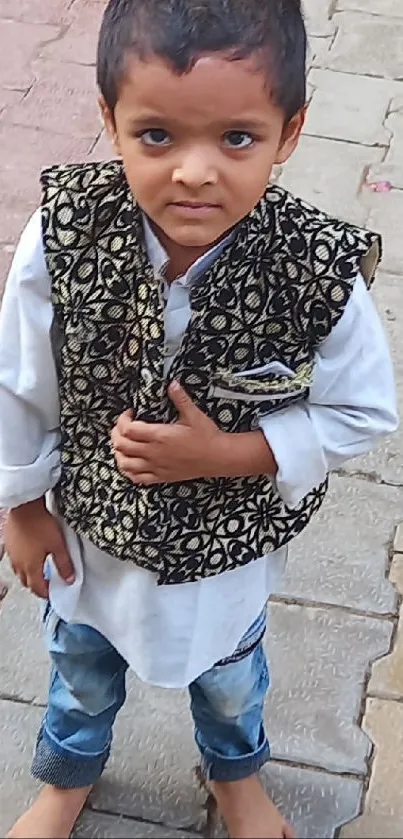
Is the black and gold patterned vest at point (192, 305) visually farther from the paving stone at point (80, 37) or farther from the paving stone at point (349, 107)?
the paving stone at point (80, 37)

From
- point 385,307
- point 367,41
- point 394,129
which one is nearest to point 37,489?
point 385,307

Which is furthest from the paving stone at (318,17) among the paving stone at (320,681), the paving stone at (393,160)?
the paving stone at (320,681)

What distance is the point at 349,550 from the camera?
200 cm

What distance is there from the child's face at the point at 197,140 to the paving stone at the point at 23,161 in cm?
156

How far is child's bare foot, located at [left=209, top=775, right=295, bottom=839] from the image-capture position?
903 mm

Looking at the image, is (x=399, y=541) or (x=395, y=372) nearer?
(x=399, y=541)

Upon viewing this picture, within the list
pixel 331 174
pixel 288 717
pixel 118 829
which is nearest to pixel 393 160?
pixel 331 174

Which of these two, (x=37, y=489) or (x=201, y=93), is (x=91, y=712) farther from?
(x=201, y=93)

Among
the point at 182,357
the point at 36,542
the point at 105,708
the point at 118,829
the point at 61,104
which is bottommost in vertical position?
the point at 61,104

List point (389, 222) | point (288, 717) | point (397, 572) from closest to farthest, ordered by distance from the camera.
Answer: point (288, 717)
point (397, 572)
point (389, 222)

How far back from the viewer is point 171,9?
1.00 m

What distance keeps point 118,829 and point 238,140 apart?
62cm

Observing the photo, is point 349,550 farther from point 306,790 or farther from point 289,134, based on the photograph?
point 289,134

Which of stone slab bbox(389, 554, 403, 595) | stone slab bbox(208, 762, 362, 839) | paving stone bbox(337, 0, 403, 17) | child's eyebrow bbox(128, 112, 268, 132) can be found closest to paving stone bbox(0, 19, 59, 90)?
paving stone bbox(337, 0, 403, 17)
